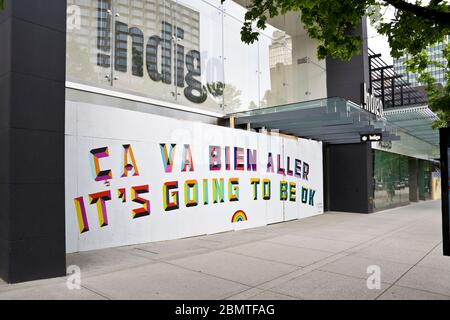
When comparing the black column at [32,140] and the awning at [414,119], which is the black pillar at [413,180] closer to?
the awning at [414,119]

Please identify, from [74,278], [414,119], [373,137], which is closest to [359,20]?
[74,278]

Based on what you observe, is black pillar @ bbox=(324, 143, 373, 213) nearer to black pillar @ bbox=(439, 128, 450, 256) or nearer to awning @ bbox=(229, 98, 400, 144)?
awning @ bbox=(229, 98, 400, 144)

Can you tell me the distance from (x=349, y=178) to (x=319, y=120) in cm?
644

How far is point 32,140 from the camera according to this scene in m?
5.44

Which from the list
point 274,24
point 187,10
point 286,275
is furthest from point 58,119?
point 274,24

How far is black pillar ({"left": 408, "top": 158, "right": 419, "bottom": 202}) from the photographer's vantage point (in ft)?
89.8

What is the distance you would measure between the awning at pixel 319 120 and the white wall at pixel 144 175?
864 millimetres

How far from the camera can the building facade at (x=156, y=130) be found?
5.43 metres

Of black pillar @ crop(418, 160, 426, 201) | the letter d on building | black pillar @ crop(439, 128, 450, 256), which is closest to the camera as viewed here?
the letter d on building

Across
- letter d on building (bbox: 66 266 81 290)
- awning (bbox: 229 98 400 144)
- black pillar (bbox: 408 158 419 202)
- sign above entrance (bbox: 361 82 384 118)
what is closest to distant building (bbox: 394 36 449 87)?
sign above entrance (bbox: 361 82 384 118)

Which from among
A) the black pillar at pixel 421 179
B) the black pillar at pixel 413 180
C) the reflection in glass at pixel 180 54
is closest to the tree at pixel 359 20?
the reflection in glass at pixel 180 54

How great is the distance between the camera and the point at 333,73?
61.2ft

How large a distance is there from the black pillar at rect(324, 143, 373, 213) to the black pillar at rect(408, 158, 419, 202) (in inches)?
460

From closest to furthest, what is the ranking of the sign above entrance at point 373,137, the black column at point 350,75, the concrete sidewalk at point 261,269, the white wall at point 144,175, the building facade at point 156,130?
the concrete sidewalk at point 261,269
the building facade at point 156,130
the white wall at point 144,175
the sign above entrance at point 373,137
the black column at point 350,75
